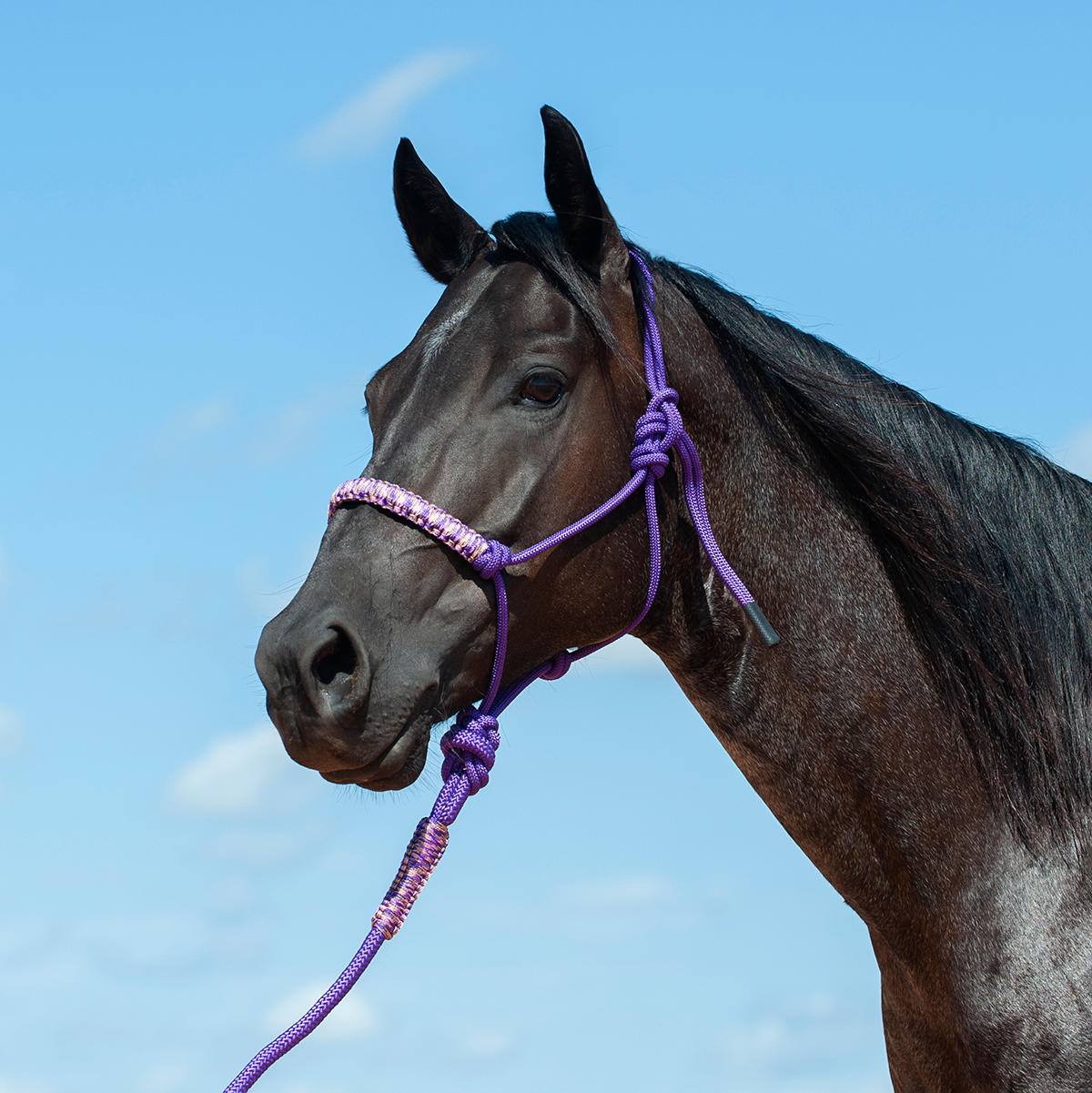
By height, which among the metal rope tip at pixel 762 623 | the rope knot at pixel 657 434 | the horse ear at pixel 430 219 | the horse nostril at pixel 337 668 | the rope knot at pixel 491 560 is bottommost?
the horse nostril at pixel 337 668

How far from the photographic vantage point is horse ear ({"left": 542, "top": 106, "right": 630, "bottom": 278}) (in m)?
3.41

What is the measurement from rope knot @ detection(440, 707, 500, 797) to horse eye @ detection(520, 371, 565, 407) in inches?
33.3

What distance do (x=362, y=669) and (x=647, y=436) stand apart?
3.40 ft

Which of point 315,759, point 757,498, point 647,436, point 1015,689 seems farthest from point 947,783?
point 315,759

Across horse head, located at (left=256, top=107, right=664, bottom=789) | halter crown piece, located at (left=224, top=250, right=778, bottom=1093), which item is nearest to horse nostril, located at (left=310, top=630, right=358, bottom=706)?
horse head, located at (left=256, top=107, right=664, bottom=789)

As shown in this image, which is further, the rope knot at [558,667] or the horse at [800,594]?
the rope knot at [558,667]

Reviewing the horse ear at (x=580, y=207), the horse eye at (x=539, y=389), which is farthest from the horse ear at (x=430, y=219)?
the horse eye at (x=539, y=389)

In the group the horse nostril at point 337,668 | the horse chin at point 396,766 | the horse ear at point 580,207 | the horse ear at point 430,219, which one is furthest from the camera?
the horse ear at point 430,219

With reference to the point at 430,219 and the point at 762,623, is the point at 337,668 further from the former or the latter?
the point at 430,219

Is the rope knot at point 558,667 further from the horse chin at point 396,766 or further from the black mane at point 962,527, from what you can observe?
the black mane at point 962,527

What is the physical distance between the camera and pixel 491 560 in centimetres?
312

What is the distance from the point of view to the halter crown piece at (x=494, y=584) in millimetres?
3072

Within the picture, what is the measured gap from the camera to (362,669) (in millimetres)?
2934

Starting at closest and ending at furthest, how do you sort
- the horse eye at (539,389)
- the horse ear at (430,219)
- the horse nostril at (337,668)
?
the horse nostril at (337,668) < the horse eye at (539,389) < the horse ear at (430,219)
